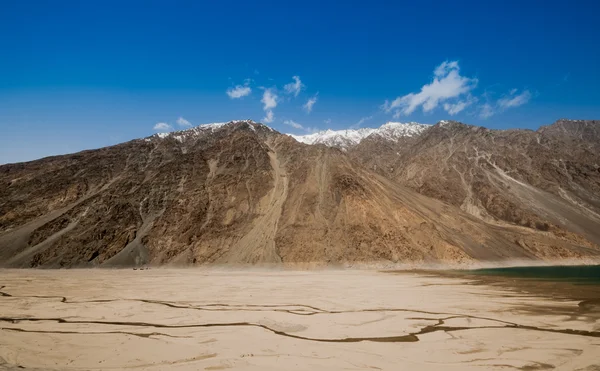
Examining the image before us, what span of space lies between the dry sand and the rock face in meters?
35.6

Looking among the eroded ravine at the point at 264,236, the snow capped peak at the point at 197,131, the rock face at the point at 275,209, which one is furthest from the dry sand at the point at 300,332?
the snow capped peak at the point at 197,131

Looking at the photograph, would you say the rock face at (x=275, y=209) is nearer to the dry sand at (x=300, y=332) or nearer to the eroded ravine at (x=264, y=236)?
the eroded ravine at (x=264, y=236)

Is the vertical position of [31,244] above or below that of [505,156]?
below

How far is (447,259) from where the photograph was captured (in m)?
61.2

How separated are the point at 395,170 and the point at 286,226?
7570cm

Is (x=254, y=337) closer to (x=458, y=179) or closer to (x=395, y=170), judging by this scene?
(x=458, y=179)

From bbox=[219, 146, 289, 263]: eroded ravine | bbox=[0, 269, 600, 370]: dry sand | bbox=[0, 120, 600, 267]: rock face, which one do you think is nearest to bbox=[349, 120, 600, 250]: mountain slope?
bbox=[0, 120, 600, 267]: rock face

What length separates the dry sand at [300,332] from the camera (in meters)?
12.3

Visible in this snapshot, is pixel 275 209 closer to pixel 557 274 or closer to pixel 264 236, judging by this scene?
pixel 264 236

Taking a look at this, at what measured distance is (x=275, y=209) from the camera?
240 feet

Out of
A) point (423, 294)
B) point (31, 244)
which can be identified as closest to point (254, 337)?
point (423, 294)

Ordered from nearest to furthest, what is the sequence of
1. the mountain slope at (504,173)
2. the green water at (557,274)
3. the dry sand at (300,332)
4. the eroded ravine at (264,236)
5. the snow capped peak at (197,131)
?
the dry sand at (300,332) < the green water at (557,274) < the eroded ravine at (264,236) < the mountain slope at (504,173) < the snow capped peak at (197,131)

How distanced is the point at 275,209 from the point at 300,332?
187 ft

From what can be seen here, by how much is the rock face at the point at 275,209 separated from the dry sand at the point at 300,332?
3557 cm
